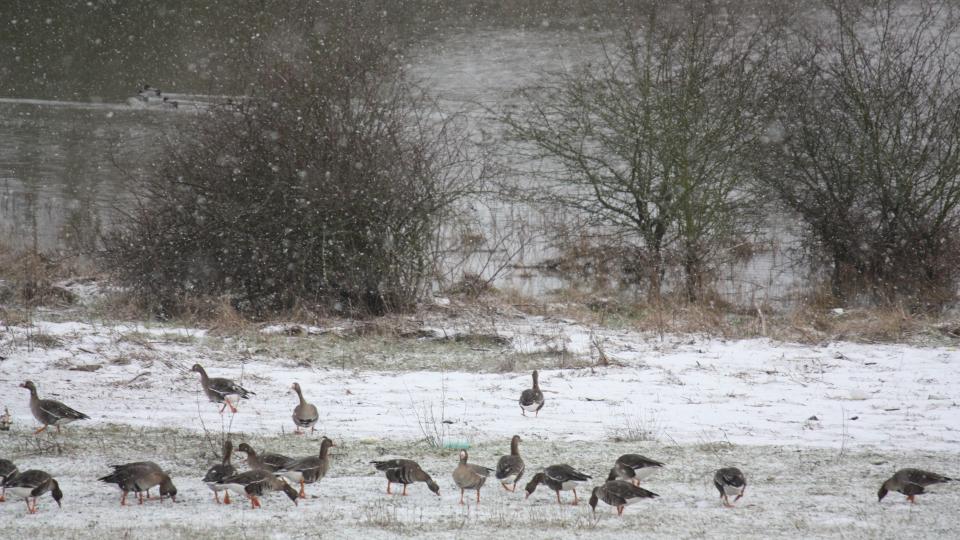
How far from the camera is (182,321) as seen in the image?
1531 cm

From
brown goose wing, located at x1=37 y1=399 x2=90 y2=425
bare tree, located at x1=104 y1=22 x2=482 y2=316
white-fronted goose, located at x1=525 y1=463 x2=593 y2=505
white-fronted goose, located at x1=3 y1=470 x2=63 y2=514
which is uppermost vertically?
bare tree, located at x1=104 y1=22 x2=482 y2=316

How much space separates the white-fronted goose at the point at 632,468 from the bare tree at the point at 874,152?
12407mm

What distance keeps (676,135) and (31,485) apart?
47.1 feet

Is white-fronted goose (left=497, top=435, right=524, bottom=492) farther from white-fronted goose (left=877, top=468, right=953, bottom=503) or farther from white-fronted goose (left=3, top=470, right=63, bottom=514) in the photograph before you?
white-fronted goose (left=3, top=470, right=63, bottom=514)

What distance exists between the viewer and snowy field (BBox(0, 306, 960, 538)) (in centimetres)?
696

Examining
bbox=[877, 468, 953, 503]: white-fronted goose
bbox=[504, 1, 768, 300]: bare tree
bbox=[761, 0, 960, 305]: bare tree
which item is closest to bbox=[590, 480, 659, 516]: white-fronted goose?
bbox=[877, 468, 953, 503]: white-fronted goose

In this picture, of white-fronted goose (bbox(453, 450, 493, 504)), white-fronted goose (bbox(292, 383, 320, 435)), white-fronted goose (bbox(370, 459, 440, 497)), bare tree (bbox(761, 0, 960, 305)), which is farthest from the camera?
bare tree (bbox(761, 0, 960, 305))

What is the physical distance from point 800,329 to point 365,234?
A: 24.3 ft

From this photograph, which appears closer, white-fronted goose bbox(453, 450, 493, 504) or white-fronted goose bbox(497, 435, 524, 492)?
white-fronted goose bbox(453, 450, 493, 504)

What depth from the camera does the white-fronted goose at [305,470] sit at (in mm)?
7441

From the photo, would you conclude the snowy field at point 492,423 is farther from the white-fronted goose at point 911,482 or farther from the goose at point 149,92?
the goose at point 149,92

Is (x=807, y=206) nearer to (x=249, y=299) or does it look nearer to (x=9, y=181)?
(x=249, y=299)

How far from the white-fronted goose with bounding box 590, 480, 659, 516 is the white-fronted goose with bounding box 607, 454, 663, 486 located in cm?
30

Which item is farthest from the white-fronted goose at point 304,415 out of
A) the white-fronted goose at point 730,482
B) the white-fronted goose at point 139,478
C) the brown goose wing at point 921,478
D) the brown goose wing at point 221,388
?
the brown goose wing at point 921,478
